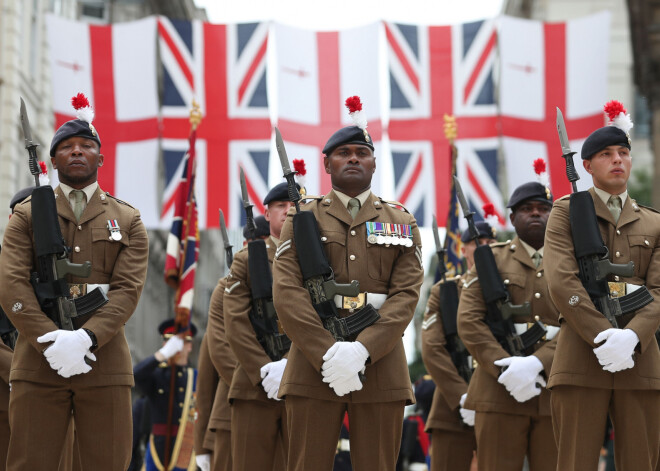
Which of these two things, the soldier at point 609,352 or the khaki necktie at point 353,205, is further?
the khaki necktie at point 353,205

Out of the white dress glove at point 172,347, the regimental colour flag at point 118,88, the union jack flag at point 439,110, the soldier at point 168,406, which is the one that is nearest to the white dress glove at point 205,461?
the white dress glove at point 172,347

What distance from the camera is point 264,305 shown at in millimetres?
8211

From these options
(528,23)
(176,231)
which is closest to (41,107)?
(528,23)

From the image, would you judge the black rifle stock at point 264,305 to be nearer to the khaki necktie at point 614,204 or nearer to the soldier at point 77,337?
the soldier at point 77,337

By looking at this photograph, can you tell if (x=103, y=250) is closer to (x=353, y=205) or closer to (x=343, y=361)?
(x=353, y=205)

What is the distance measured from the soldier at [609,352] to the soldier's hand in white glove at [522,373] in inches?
35.7

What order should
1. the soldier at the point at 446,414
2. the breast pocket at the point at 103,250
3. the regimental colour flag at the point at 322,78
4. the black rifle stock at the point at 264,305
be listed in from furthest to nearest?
the regimental colour flag at the point at 322,78
the soldier at the point at 446,414
the black rifle stock at the point at 264,305
the breast pocket at the point at 103,250

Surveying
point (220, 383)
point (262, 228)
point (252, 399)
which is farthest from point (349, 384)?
point (262, 228)

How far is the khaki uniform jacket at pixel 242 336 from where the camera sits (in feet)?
26.2

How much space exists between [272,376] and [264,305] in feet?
2.01

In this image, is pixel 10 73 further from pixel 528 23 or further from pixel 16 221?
pixel 16 221

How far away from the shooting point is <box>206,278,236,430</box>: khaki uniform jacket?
864cm

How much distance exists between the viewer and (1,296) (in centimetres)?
684

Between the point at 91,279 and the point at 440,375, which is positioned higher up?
the point at 91,279
